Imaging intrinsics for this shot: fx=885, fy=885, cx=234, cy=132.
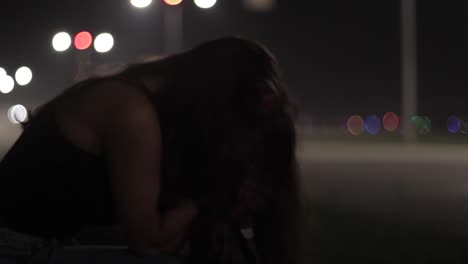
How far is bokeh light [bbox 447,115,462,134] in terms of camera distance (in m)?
47.9

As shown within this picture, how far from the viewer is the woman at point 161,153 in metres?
2.46

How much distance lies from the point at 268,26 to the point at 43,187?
45748 millimetres

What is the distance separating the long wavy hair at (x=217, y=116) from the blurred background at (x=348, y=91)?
0.39 meters

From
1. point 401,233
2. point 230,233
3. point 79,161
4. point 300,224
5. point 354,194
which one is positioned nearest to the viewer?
point 79,161

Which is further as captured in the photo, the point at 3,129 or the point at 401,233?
the point at 3,129

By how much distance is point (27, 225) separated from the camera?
2561 millimetres

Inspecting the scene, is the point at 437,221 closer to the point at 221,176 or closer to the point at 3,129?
the point at 221,176

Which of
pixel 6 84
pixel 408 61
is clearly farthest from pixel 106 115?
pixel 408 61

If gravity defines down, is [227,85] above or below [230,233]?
above

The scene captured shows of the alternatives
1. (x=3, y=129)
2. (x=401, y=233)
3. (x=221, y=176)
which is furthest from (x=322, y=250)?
(x=3, y=129)

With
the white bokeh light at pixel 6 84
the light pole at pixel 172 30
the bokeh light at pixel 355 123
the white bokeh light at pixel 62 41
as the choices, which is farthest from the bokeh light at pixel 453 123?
the white bokeh light at pixel 62 41

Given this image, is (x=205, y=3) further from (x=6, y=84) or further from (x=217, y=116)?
(x=217, y=116)

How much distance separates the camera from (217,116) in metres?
2.58

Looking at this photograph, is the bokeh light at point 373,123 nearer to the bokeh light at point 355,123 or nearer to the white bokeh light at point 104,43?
the bokeh light at point 355,123
